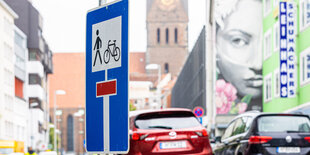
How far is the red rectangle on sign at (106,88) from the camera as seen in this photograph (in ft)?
19.0

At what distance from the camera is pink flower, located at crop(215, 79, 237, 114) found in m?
52.3

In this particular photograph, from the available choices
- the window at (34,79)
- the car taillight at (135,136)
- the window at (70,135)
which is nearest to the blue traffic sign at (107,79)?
the car taillight at (135,136)

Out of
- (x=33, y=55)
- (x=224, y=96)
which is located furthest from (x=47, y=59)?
(x=224, y=96)

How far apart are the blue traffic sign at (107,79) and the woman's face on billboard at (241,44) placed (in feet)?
150

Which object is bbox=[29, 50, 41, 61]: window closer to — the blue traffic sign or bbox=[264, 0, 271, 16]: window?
bbox=[264, 0, 271, 16]: window

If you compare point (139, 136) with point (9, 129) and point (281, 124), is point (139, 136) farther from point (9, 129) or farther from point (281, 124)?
point (9, 129)

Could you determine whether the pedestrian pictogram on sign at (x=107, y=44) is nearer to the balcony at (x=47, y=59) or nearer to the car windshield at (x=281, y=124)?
the car windshield at (x=281, y=124)

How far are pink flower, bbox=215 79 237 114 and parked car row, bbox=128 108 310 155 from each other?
38660 mm

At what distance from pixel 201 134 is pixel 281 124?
1.63 metres

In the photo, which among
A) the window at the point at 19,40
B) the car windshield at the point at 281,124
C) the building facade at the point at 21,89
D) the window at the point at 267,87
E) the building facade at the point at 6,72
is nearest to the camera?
the car windshield at the point at 281,124

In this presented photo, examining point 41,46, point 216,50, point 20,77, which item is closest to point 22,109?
point 20,77

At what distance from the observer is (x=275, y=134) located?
41.9 feet

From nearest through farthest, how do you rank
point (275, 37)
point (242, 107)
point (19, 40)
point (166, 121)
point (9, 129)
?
1. point (166, 121)
2. point (275, 37)
3. point (242, 107)
4. point (9, 129)
5. point (19, 40)

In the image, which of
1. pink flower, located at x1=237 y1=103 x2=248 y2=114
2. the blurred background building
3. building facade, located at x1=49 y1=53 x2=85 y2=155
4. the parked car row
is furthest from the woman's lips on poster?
building facade, located at x1=49 y1=53 x2=85 y2=155
